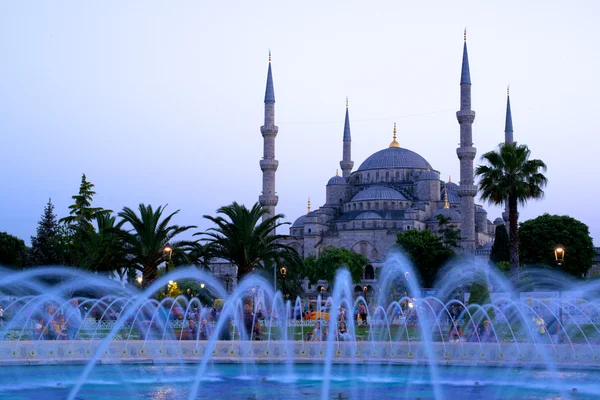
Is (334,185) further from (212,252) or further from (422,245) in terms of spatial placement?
(212,252)

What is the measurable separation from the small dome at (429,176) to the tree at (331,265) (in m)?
18.5

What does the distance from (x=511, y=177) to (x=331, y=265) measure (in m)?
34.4

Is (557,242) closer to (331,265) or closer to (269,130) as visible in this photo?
(331,265)

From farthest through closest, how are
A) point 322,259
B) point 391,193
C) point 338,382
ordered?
1. point 391,193
2. point 322,259
3. point 338,382

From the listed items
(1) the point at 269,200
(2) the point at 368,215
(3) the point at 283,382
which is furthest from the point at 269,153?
(3) the point at 283,382

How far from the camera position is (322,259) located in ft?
197

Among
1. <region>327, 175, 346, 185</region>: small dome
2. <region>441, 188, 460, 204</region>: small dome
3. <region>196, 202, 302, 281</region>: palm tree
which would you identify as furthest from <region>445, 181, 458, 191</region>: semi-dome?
<region>196, 202, 302, 281</region>: palm tree

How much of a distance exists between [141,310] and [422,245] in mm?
35301

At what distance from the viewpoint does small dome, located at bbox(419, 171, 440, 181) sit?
252ft

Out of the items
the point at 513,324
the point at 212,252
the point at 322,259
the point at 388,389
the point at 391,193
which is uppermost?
the point at 391,193

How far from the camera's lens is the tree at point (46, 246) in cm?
2773

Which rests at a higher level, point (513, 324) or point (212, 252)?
point (212, 252)

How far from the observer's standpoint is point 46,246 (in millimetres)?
27922

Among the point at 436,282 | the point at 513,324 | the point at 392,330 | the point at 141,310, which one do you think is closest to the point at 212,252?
the point at 141,310
